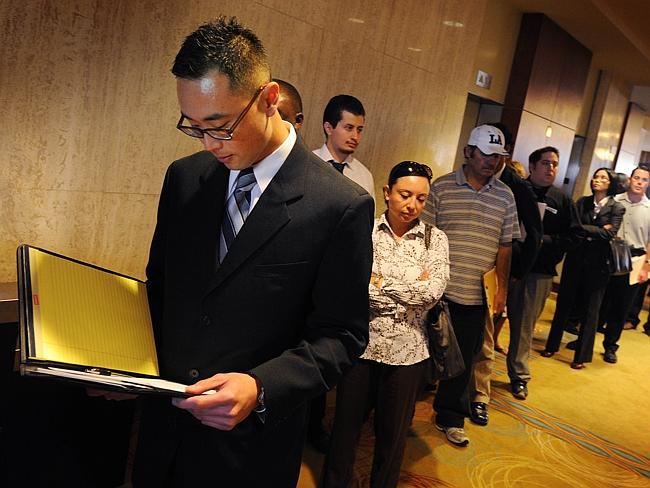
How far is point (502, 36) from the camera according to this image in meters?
6.83

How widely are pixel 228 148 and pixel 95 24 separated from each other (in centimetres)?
149

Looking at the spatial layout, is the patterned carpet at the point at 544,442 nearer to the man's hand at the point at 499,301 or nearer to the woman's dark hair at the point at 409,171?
the man's hand at the point at 499,301

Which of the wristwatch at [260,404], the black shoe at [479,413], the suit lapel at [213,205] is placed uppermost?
the suit lapel at [213,205]

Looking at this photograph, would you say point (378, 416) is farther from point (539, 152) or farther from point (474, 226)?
point (539, 152)

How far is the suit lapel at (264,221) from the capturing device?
131 centimetres

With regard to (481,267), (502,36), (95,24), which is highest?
(502,36)

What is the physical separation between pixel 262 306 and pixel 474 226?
7.49 ft

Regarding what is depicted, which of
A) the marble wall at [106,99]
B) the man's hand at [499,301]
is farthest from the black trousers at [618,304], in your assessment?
the marble wall at [106,99]

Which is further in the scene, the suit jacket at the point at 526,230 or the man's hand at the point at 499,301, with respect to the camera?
the suit jacket at the point at 526,230

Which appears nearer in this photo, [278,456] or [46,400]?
[278,456]

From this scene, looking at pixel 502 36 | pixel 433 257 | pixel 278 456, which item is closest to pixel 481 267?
pixel 433 257

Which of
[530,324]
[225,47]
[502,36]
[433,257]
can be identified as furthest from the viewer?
[502,36]

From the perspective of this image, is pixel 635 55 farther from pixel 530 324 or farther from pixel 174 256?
pixel 174 256

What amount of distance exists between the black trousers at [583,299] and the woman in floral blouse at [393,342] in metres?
3.25
